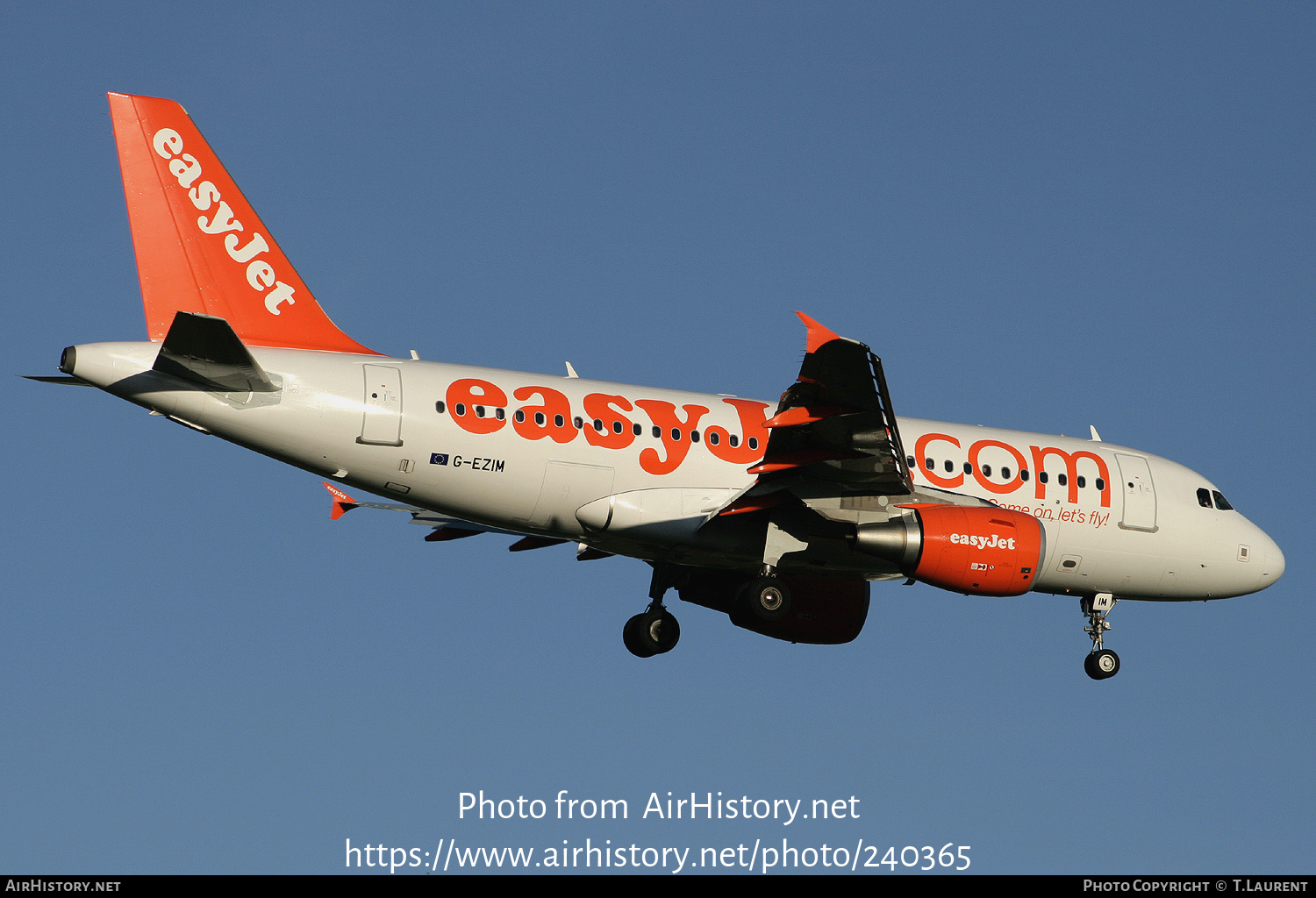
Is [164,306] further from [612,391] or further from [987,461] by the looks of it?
[987,461]

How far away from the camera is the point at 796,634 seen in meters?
26.7

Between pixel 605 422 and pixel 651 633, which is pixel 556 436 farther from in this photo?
pixel 651 633

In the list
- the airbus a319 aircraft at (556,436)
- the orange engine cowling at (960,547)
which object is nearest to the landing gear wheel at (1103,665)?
the airbus a319 aircraft at (556,436)

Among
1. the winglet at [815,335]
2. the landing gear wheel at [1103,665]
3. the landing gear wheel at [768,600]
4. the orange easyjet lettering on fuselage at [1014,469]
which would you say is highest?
the orange easyjet lettering on fuselage at [1014,469]

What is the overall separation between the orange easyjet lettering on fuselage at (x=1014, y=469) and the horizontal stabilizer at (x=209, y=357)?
10921 mm

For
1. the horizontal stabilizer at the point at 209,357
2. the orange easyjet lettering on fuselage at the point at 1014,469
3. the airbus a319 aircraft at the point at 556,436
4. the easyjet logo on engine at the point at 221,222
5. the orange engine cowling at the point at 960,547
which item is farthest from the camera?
the orange easyjet lettering on fuselage at the point at 1014,469

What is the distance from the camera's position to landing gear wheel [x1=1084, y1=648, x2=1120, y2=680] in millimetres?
26219

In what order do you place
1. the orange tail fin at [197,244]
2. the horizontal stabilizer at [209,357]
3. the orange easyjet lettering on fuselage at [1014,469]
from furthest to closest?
the orange easyjet lettering on fuselage at [1014,469], the orange tail fin at [197,244], the horizontal stabilizer at [209,357]

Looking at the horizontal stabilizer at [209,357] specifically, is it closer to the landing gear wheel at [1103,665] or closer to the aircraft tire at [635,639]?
the aircraft tire at [635,639]

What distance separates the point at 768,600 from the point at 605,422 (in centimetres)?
383

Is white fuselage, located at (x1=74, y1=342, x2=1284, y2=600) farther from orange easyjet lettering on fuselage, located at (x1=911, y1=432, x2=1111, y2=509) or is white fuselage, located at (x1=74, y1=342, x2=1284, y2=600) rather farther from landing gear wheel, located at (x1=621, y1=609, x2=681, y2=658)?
landing gear wheel, located at (x1=621, y1=609, x2=681, y2=658)

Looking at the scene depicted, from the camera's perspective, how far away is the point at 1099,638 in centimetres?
2634

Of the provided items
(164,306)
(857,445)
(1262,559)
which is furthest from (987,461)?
(164,306)

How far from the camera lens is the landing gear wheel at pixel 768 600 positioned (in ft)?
74.4
